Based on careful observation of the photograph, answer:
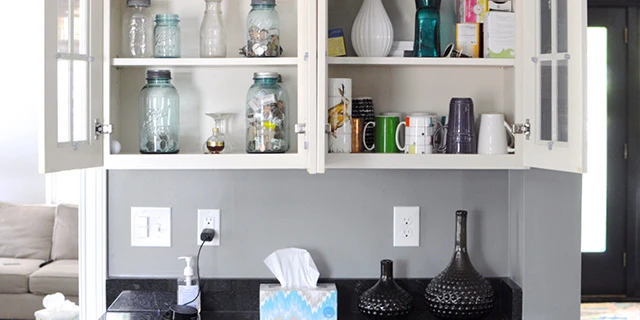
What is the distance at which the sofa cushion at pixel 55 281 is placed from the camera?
464cm

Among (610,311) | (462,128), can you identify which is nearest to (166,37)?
(462,128)

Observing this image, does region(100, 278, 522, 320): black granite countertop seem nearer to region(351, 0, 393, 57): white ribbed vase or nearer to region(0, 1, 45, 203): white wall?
region(351, 0, 393, 57): white ribbed vase

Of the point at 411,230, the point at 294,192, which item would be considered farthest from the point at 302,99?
the point at 411,230

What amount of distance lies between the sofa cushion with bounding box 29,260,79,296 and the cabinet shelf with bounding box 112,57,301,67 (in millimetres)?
3080

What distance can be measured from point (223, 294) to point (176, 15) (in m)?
0.71

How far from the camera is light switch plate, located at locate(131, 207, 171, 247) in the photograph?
202 cm

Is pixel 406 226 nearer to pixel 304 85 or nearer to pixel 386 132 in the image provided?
pixel 386 132

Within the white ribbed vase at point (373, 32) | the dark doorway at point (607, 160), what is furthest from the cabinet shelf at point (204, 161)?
the dark doorway at point (607, 160)

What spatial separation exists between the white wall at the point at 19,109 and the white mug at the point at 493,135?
3.92 meters

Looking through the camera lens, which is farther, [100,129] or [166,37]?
[166,37]

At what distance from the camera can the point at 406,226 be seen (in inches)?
80.0

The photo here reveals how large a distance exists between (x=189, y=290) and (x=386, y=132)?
62 cm

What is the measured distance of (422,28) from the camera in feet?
6.21

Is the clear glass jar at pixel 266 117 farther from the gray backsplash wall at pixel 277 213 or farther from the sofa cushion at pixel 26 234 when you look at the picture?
the sofa cushion at pixel 26 234
